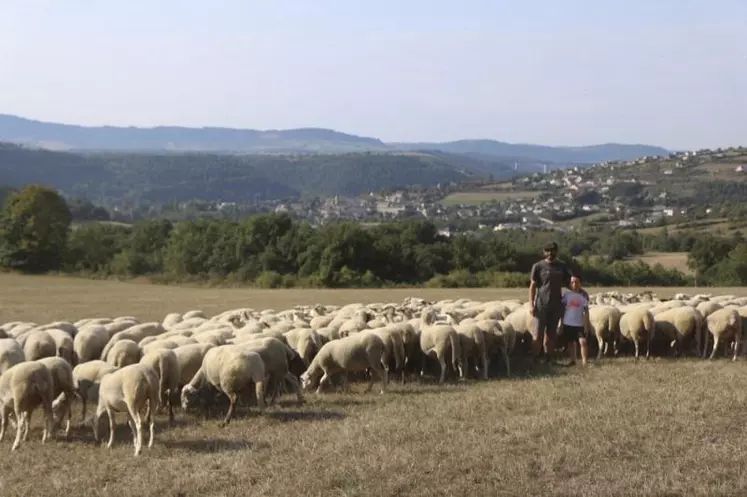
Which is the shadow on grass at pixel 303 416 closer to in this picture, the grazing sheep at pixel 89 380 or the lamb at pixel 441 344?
the grazing sheep at pixel 89 380

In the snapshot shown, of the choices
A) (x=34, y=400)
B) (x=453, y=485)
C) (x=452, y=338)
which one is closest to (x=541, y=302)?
(x=452, y=338)

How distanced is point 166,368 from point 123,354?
5.35 feet

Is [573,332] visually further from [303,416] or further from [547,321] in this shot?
[303,416]

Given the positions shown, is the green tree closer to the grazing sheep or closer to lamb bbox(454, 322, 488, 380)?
lamb bbox(454, 322, 488, 380)

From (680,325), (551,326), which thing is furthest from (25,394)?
(680,325)

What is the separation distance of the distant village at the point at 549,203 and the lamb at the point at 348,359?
275ft

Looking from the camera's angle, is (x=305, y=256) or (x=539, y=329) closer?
(x=539, y=329)

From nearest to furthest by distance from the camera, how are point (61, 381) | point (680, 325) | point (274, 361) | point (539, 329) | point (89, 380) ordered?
point (61, 381)
point (89, 380)
point (274, 361)
point (539, 329)
point (680, 325)

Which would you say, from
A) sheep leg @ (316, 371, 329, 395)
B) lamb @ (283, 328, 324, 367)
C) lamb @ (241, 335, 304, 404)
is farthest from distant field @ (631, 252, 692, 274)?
lamb @ (241, 335, 304, 404)

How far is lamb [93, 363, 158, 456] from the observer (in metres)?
11.1

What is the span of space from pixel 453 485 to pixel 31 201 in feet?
203

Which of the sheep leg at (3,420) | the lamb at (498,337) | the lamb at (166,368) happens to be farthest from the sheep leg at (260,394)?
the lamb at (498,337)

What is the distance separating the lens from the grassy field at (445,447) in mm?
9141

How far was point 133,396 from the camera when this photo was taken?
1106cm
